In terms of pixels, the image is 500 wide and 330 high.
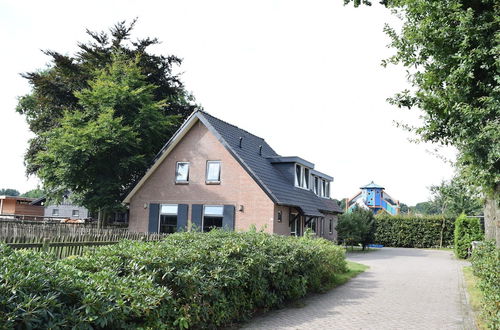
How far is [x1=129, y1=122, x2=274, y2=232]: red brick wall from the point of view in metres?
21.1

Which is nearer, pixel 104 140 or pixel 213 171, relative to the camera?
pixel 213 171

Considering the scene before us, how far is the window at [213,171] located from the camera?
2220 centimetres

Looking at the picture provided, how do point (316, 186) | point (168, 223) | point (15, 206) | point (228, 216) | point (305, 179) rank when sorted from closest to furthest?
point (228, 216), point (168, 223), point (305, 179), point (316, 186), point (15, 206)

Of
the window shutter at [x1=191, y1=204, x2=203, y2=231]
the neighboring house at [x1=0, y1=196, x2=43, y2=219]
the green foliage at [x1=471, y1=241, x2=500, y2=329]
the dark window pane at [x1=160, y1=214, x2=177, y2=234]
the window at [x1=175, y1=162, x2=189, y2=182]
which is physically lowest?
the green foliage at [x1=471, y1=241, x2=500, y2=329]

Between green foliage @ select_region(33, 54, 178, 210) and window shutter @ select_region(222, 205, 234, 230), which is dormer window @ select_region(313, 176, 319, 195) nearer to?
window shutter @ select_region(222, 205, 234, 230)

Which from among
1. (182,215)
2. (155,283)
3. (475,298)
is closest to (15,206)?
(182,215)

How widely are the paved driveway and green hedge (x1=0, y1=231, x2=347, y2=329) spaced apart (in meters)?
0.53

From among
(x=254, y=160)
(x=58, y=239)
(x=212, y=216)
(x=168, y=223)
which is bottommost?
(x=58, y=239)

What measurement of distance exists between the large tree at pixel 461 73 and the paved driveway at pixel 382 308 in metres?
2.16

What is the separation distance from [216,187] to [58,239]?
11193 millimetres

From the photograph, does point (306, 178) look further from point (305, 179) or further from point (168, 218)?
point (168, 218)

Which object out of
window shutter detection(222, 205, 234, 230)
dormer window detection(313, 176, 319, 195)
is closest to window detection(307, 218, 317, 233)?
dormer window detection(313, 176, 319, 195)

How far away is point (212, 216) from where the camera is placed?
22172 mm

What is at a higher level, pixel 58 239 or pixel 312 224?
pixel 312 224
